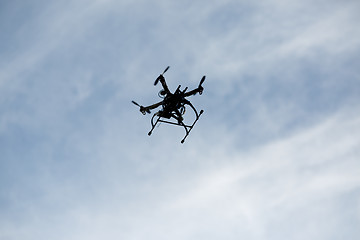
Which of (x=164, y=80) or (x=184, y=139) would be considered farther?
(x=184, y=139)

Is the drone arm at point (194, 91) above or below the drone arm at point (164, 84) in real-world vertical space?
below

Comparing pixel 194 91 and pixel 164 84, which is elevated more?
pixel 164 84

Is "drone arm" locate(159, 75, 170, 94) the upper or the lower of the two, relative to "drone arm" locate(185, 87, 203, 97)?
upper

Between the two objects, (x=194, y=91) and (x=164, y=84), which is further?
(x=194, y=91)

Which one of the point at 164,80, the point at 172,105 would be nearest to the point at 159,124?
the point at 172,105

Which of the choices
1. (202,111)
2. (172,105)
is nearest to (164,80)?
(172,105)

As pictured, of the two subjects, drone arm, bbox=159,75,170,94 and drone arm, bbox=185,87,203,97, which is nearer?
drone arm, bbox=159,75,170,94

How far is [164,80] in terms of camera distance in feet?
68.6

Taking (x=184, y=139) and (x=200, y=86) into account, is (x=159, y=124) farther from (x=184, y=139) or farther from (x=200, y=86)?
(x=200, y=86)

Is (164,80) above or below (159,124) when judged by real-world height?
above

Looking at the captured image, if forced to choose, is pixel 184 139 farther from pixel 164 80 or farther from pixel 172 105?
pixel 164 80

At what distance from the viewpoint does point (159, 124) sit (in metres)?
21.8

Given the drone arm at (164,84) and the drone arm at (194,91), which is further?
the drone arm at (194,91)

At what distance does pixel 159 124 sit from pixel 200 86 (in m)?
3.53
